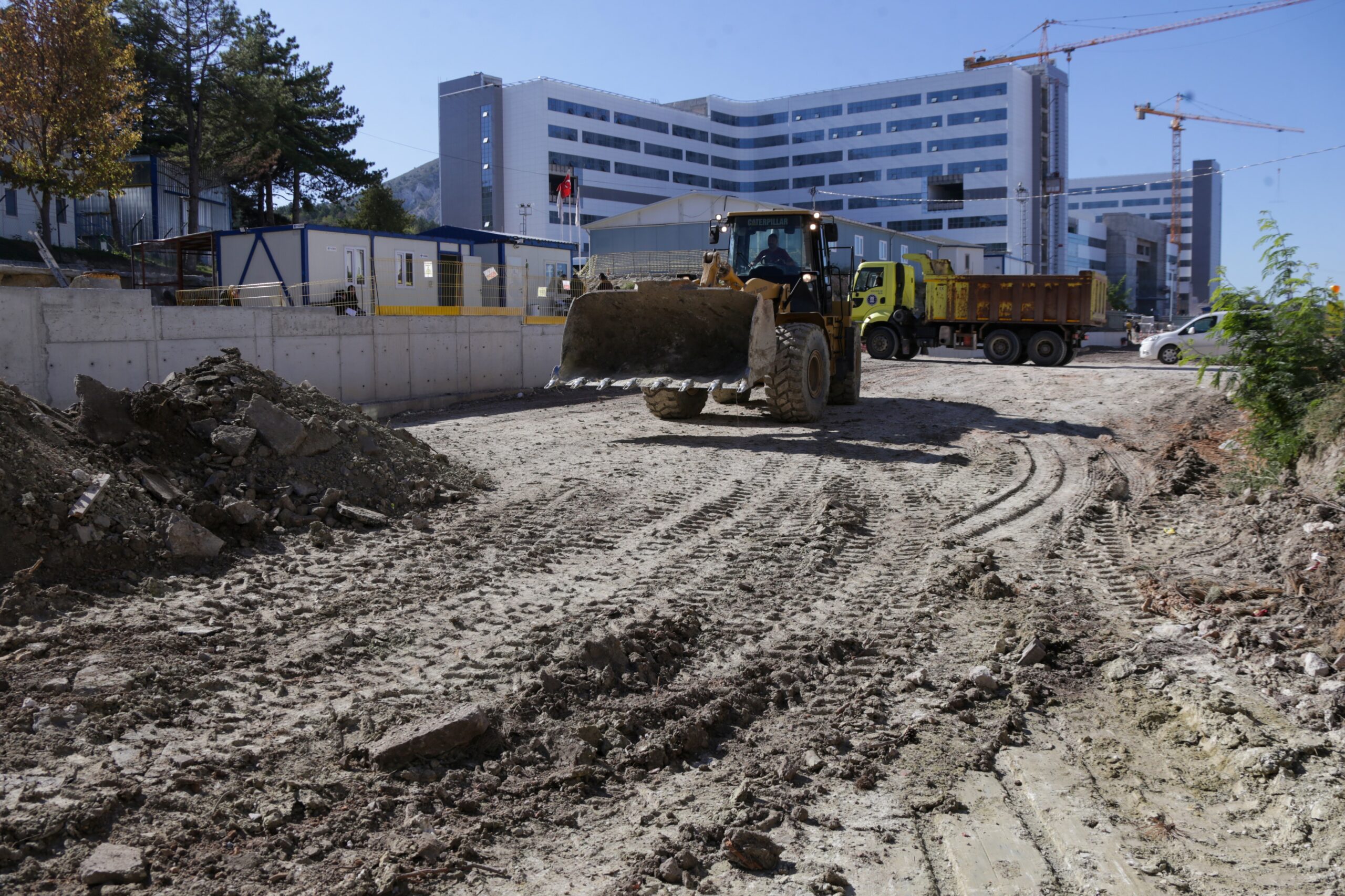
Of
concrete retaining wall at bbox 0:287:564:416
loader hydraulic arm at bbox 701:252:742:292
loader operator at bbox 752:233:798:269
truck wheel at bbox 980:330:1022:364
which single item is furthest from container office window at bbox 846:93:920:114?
loader hydraulic arm at bbox 701:252:742:292

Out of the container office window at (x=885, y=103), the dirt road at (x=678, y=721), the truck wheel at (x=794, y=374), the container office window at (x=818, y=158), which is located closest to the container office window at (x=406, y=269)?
the truck wheel at (x=794, y=374)

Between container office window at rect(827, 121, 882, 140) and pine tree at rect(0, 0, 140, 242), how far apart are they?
82.1 m

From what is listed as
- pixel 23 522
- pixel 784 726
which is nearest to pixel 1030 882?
pixel 784 726

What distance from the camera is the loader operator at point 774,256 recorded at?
13703mm

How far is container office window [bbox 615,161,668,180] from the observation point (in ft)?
297

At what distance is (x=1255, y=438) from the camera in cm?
929

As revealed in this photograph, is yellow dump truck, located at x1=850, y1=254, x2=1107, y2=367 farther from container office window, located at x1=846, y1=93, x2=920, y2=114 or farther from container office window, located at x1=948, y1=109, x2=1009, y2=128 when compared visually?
Answer: container office window, located at x1=846, y1=93, x2=920, y2=114

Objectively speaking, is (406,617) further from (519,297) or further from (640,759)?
(519,297)

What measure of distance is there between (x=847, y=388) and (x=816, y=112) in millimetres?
91432

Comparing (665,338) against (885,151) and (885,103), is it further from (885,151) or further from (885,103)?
(885,103)

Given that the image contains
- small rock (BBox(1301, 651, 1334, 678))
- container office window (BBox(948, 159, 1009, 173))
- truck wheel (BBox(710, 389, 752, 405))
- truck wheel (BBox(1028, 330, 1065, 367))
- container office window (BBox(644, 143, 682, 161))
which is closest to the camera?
small rock (BBox(1301, 651, 1334, 678))

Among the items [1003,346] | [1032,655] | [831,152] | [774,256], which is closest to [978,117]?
[831,152]

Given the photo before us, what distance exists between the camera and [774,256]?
13742 millimetres

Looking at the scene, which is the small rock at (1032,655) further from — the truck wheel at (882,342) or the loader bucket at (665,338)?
the truck wheel at (882,342)
